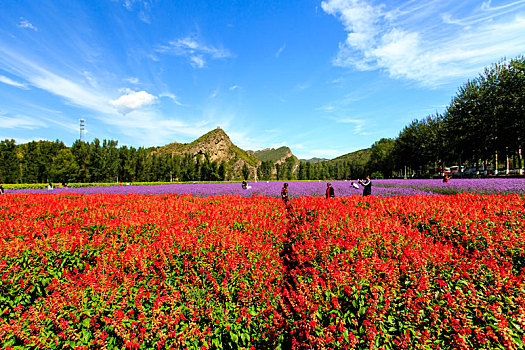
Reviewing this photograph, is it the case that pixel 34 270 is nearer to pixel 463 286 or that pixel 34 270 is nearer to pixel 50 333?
pixel 50 333

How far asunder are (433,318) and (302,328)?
143cm

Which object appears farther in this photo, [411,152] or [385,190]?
[411,152]

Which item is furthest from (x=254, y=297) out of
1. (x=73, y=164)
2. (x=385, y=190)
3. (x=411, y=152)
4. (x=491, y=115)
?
(x=73, y=164)

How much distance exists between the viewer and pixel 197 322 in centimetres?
288

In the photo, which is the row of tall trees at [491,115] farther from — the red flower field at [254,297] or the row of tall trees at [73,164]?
the row of tall trees at [73,164]

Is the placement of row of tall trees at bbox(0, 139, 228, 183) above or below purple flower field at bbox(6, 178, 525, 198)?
above

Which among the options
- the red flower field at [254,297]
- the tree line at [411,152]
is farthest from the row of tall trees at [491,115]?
the red flower field at [254,297]

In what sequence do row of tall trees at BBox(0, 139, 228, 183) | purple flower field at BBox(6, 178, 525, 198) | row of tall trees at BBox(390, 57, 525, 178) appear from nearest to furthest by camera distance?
purple flower field at BBox(6, 178, 525, 198), row of tall trees at BBox(390, 57, 525, 178), row of tall trees at BBox(0, 139, 228, 183)

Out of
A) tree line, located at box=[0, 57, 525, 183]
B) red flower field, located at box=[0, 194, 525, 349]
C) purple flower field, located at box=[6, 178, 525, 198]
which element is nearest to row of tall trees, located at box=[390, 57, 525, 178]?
tree line, located at box=[0, 57, 525, 183]

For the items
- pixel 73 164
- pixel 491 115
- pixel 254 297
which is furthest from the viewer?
pixel 73 164

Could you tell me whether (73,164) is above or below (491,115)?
below

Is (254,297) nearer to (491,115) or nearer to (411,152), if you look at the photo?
(491,115)

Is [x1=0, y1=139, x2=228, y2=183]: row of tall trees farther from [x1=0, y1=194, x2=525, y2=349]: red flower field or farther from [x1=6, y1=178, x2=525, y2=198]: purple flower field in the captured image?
[x1=0, y1=194, x2=525, y2=349]: red flower field

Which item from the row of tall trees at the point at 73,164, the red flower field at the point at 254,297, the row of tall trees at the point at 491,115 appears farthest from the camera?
the row of tall trees at the point at 73,164
